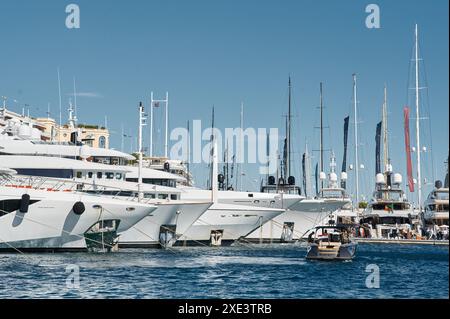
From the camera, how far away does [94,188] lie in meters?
56.7

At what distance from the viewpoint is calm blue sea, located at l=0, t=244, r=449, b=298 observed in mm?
27125

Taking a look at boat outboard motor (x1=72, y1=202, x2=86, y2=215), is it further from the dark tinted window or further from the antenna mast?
the antenna mast

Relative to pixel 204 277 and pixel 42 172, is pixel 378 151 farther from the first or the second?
pixel 204 277

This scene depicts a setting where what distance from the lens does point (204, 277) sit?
109 feet

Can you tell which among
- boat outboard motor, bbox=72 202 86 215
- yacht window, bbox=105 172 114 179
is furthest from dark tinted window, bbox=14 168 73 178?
boat outboard motor, bbox=72 202 86 215

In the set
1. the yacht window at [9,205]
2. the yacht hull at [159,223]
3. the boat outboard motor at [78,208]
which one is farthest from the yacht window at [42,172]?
the yacht window at [9,205]

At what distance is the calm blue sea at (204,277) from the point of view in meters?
27.1

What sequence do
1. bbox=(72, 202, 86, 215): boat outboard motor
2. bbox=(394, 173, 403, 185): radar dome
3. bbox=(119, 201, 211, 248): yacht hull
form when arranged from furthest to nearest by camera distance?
bbox=(394, 173, 403, 185): radar dome, bbox=(119, 201, 211, 248): yacht hull, bbox=(72, 202, 86, 215): boat outboard motor

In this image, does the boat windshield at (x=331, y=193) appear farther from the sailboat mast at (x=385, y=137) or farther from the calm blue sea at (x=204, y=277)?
the calm blue sea at (x=204, y=277)

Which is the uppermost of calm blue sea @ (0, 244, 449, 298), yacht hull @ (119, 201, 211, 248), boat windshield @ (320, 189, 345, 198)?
boat windshield @ (320, 189, 345, 198)

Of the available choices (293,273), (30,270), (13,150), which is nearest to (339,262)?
(293,273)

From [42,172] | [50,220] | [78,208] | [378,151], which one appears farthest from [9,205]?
[378,151]
